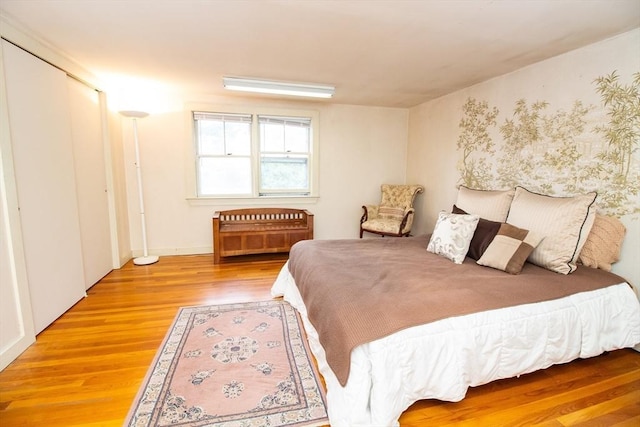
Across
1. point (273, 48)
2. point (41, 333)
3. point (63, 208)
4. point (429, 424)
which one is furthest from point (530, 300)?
point (63, 208)

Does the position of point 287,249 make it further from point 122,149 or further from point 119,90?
point 119,90

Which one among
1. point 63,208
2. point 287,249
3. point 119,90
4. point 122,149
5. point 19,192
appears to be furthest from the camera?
point 287,249

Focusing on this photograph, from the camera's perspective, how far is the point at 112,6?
6.07ft

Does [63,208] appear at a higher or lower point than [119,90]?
lower

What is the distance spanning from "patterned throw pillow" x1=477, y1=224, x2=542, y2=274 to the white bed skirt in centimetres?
36

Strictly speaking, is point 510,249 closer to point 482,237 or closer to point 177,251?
point 482,237

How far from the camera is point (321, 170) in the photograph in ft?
15.2

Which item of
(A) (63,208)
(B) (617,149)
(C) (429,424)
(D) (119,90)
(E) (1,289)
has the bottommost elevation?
(C) (429,424)

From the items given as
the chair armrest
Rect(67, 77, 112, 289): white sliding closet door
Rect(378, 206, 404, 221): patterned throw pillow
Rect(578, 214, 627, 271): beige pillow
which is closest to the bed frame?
the chair armrest

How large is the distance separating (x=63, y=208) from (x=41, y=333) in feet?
3.44

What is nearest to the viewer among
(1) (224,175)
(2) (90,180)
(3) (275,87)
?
(2) (90,180)

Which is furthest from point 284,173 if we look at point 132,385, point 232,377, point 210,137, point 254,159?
point 132,385

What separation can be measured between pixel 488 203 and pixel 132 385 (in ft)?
10.2

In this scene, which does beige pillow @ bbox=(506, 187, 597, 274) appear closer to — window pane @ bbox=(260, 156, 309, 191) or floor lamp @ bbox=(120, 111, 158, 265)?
window pane @ bbox=(260, 156, 309, 191)
